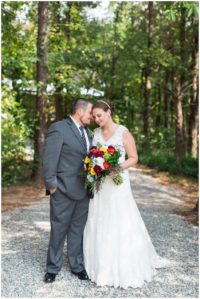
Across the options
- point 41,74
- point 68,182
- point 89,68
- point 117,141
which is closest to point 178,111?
point 41,74

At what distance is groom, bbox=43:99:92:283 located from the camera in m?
4.70

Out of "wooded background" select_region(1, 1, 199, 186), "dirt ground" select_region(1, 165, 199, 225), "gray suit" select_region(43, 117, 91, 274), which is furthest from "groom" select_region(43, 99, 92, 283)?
"dirt ground" select_region(1, 165, 199, 225)

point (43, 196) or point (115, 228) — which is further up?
point (115, 228)

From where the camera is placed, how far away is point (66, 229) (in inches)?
197

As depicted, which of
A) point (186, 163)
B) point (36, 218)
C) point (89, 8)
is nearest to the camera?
point (36, 218)

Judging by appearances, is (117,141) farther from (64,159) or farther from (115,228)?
(115,228)

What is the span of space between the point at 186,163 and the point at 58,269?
37.9 ft

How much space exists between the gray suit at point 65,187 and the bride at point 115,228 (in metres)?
0.18

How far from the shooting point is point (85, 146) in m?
4.92

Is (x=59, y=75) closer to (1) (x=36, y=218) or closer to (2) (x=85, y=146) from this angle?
(1) (x=36, y=218)

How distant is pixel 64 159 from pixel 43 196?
6668 mm

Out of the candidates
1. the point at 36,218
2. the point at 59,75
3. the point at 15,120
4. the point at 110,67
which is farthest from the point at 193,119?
the point at 36,218

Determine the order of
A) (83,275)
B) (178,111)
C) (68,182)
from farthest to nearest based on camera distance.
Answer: (178,111)
(83,275)
(68,182)

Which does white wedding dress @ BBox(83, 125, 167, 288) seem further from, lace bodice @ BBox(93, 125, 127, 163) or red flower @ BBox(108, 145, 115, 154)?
red flower @ BBox(108, 145, 115, 154)
